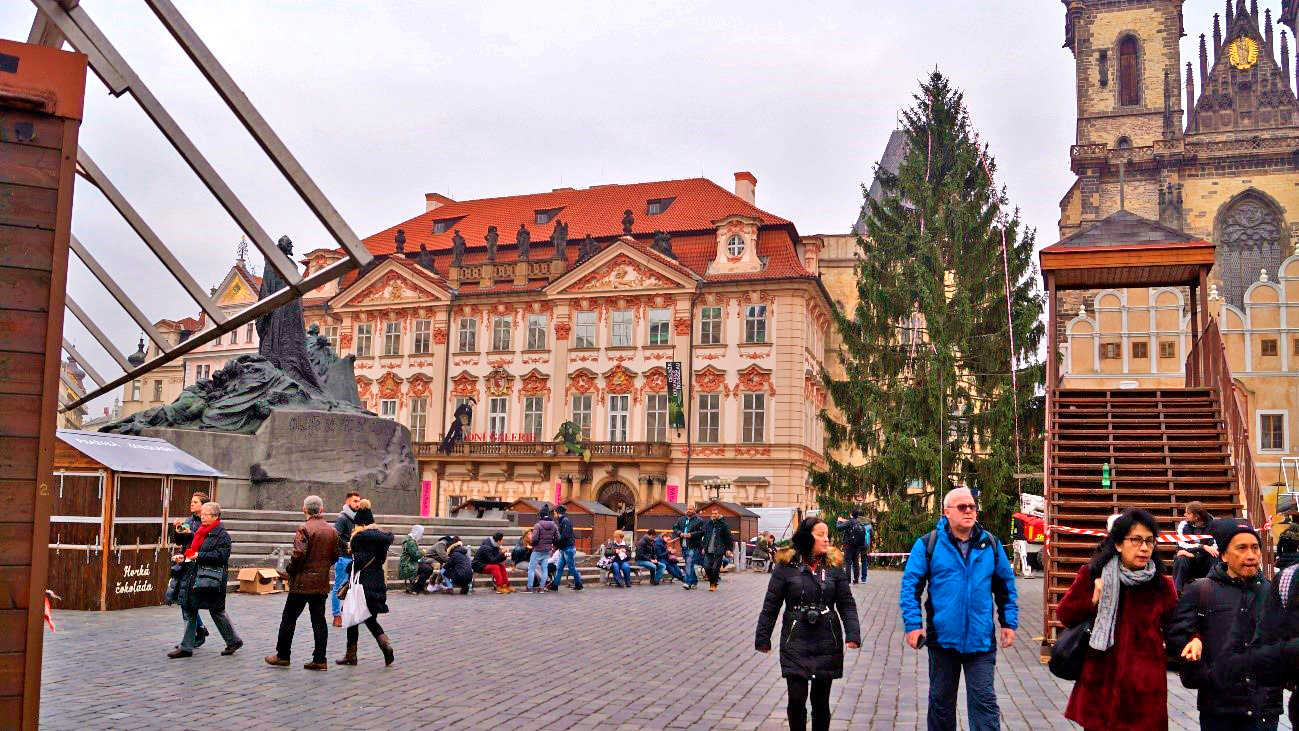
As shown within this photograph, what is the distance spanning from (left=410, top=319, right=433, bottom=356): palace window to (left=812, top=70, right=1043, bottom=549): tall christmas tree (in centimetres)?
2237

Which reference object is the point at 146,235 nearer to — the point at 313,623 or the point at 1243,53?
the point at 313,623

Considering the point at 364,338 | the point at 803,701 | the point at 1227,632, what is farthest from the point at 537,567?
the point at 364,338

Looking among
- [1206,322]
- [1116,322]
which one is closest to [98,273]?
[1206,322]

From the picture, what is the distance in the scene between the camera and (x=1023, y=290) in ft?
105

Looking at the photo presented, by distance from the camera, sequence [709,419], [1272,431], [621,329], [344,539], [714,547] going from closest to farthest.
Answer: [344,539] → [714,547] → [1272,431] → [709,419] → [621,329]

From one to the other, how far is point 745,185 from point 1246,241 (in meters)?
25.9

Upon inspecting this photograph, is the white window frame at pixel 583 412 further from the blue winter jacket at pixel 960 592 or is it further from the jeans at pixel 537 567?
the blue winter jacket at pixel 960 592

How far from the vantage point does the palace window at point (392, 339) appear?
52.5 m

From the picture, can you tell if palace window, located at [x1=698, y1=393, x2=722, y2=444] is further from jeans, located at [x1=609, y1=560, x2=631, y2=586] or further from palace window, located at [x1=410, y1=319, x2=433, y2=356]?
jeans, located at [x1=609, y1=560, x2=631, y2=586]

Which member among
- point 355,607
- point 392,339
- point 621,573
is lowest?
point 621,573

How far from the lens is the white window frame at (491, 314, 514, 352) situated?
5041 centimetres

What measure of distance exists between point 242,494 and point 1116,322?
3783cm

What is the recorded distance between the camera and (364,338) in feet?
175

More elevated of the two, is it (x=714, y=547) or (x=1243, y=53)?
(x=1243, y=53)
